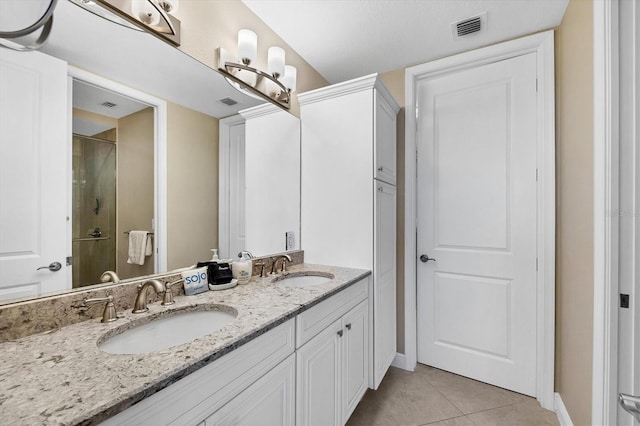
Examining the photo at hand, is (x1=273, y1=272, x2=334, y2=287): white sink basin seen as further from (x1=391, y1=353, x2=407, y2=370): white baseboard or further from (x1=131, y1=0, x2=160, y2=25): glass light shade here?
(x1=131, y1=0, x2=160, y2=25): glass light shade

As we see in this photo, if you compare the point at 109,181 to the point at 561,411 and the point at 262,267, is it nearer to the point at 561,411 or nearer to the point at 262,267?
the point at 262,267

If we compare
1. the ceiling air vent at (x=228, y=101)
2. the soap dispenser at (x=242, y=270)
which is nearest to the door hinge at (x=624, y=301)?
the soap dispenser at (x=242, y=270)

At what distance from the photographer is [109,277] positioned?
41.0 inches

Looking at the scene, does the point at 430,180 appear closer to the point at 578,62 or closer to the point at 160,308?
the point at 578,62

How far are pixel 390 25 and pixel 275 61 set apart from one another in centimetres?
80

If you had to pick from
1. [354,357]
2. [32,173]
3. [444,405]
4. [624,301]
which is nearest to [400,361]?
[444,405]

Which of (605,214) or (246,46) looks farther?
(246,46)

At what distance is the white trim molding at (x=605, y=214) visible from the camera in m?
1.07

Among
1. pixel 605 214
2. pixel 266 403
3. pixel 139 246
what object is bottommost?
pixel 266 403

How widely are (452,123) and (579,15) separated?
2.84 ft

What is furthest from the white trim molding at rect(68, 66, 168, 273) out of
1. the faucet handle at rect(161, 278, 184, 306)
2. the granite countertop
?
the granite countertop

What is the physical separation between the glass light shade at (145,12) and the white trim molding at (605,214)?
1.81 m

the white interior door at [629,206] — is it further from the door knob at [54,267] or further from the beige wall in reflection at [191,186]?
the door knob at [54,267]

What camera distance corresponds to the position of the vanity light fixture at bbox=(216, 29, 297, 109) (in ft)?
5.05
